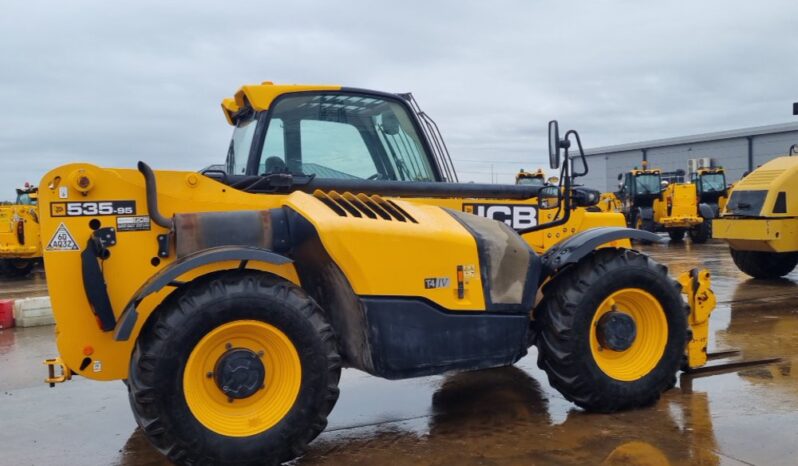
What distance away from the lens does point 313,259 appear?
4.05 meters

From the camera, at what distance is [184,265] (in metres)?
3.56

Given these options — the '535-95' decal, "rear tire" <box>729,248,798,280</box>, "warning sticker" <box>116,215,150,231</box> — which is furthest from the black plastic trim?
"rear tire" <box>729,248,798,280</box>

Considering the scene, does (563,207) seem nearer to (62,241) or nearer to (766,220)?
(62,241)

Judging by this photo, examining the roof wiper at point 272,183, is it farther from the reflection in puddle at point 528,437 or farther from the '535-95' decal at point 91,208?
the reflection in puddle at point 528,437

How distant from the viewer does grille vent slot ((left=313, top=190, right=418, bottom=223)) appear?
407 cm

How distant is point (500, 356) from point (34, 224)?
15.5 metres

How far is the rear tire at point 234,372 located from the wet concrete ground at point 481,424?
0.39 meters

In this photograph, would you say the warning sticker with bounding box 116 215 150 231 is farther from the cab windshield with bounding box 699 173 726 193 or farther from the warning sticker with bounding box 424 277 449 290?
the cab windshield with bounding box 699 173 726 193

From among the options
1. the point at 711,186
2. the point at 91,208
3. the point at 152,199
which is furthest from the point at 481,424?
the point at 711,186

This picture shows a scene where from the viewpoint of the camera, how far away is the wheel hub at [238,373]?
11.9ft

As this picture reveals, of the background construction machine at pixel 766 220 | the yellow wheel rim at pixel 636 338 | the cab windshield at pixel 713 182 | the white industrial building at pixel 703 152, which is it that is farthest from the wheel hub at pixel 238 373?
the white industrial building at pixel 703 152

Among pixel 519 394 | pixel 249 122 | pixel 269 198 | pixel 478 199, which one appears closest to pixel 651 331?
pixel 519 394

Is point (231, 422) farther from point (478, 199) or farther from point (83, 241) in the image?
point (478, 199)

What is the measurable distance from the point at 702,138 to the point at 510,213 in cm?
4452
